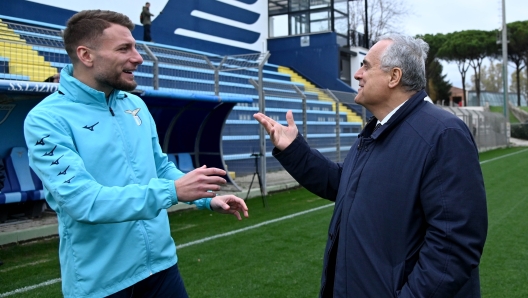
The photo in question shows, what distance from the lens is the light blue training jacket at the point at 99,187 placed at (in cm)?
205

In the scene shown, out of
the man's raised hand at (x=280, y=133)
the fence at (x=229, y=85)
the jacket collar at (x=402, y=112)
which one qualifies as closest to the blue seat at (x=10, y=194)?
the fence at (x=229, y=85)

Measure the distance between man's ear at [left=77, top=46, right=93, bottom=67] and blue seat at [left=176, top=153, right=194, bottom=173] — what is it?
8641 millimetres

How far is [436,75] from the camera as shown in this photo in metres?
65.1

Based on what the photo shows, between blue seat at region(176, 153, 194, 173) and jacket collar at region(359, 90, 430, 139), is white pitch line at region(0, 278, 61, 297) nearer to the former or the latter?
jacket collar at region(359, 90, 430, 139)

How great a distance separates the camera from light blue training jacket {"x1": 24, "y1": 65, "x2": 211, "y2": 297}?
2051 mm

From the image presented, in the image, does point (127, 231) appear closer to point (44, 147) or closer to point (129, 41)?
point (44, 147)

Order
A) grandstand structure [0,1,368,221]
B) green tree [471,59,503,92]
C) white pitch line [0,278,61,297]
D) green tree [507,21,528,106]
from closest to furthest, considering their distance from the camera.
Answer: white pitch line [0,278,61,297] < grandstand structure [0,1,368,221] < green tree [507,21,528,106] < green tree [471,59,503,92]

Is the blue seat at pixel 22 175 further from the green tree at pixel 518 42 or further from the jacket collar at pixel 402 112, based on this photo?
the green tree at pixel 518 42

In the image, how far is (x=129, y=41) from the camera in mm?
2414

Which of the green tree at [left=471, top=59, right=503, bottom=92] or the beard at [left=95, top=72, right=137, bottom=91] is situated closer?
the beard at [left=95, top=72, right=137, bottom=91]

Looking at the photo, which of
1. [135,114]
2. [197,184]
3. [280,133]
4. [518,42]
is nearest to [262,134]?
[280,133]

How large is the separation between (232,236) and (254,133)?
535cm

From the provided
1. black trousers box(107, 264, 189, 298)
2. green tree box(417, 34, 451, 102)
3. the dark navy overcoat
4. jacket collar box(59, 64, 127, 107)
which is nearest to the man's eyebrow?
jacket collar box(59, 64, 127, 107)

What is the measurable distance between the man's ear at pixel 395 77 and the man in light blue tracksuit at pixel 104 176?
840 millimetres
